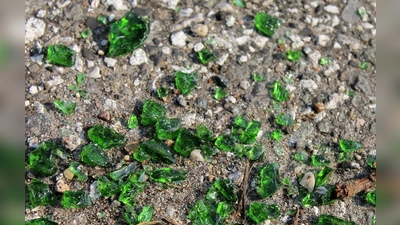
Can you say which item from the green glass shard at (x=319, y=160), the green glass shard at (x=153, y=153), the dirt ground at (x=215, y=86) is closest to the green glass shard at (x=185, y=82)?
the dirt ground at (x=215, y=86)

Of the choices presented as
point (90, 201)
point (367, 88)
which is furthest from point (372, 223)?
point (90, 201)

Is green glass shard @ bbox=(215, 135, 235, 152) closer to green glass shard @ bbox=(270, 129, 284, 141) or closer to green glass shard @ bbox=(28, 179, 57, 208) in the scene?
green glass shard @ bbox=(270, 129, 284, 141)

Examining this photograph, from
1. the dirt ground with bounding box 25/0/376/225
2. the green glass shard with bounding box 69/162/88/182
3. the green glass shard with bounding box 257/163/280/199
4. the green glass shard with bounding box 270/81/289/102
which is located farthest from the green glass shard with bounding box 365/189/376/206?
the green glass shard with bounding box 69/162/88/182

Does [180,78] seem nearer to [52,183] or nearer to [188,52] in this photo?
[188,52]

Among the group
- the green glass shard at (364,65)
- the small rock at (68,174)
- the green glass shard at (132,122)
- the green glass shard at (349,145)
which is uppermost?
the green glass shard at (132,122)

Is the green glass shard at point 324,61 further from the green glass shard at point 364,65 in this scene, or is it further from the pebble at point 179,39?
the pebble at point 179,39
